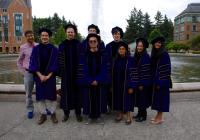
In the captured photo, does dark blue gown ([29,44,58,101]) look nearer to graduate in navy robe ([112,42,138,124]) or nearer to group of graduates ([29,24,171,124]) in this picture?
group of graduates ([29,24,171,124])

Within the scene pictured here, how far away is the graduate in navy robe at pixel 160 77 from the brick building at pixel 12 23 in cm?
7558

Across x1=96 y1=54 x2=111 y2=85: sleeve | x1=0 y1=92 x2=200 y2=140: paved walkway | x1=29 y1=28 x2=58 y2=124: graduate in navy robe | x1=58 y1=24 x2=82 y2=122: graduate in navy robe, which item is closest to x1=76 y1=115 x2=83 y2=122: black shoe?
x1=58 y1=24 x2=82 y2=122: graduate in navy robe

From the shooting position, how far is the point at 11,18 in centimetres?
7831

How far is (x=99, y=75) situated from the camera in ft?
Answer: 20.6

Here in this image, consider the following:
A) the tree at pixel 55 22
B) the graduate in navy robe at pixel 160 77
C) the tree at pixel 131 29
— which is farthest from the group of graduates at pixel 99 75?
the tree at pixel 55 22

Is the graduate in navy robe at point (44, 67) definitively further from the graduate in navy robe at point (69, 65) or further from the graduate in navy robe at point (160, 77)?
the graduate in navy robe at point (160, 77)

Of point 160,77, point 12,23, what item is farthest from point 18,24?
point 160,77

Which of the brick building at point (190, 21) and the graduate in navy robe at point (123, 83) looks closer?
the graduate in navy robe at point (123, 83)

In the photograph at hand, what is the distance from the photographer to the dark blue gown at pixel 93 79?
6277mm

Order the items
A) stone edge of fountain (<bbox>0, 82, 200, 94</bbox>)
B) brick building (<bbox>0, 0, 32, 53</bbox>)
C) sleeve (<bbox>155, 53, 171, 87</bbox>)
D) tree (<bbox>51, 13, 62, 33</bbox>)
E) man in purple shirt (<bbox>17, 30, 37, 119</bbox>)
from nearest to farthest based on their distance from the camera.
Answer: sleeve (<bbox>155, 53, 171, 87</bbox>), man in purple shirt (<bbox>17, 30, 37, 119</bbox>), stone edge of fountain (<bbox>0, 82, 200, 94</bbox>), brick building (<bbox>0, 0, 32, 53</bbox>), tree (<bbox>51, 13, 62, 33</bbox>)

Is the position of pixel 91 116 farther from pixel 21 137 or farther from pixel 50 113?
pixel 21 137

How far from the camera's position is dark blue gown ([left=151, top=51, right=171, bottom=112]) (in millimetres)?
6184

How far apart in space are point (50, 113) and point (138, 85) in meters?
2.20

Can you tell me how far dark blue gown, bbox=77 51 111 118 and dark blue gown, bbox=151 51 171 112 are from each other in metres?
1.07
